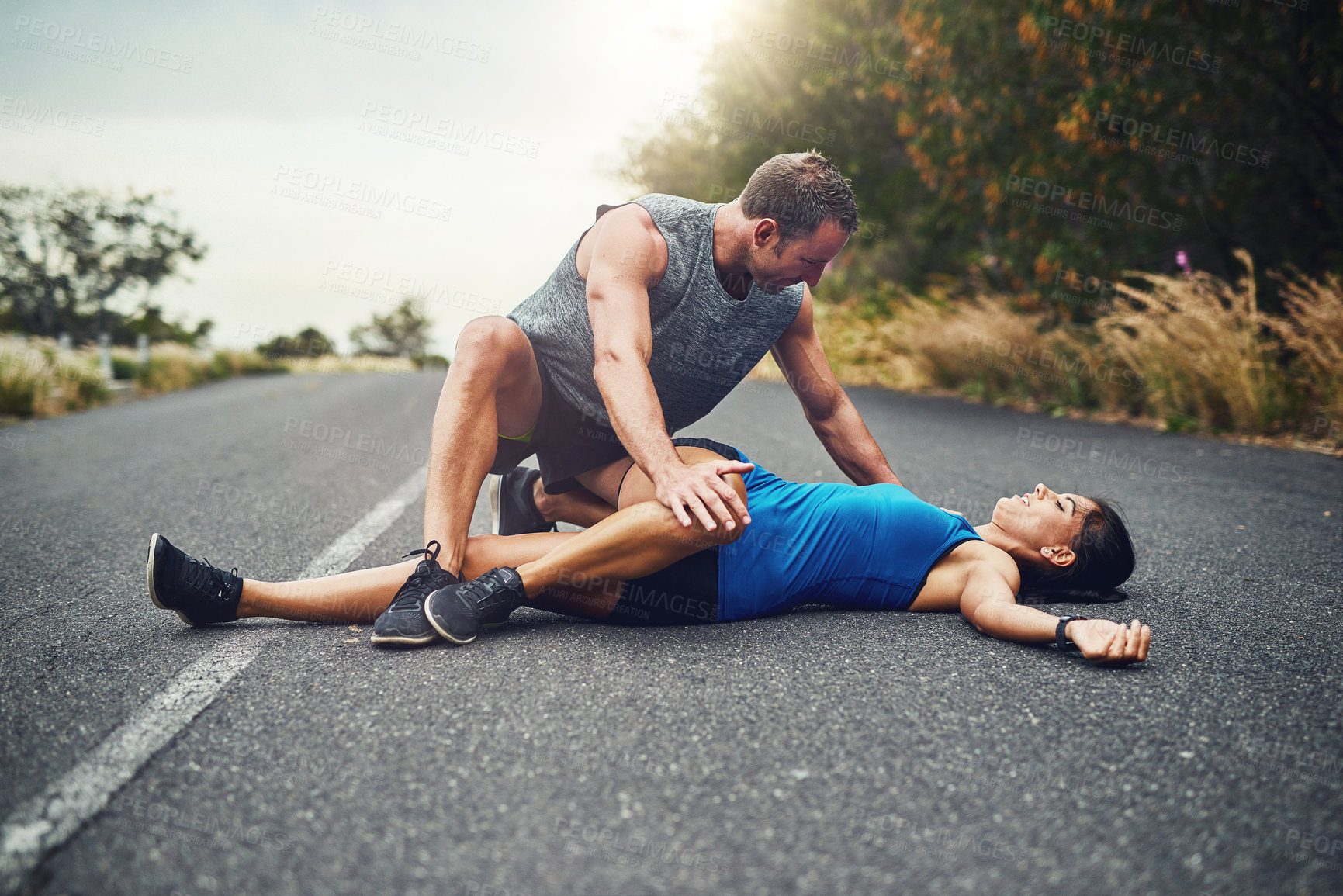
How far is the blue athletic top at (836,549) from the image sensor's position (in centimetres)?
269

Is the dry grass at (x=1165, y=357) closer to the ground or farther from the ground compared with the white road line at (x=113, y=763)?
farther from the ground

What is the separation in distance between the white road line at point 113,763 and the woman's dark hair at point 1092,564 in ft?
8.33

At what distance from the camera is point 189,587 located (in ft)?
8.45

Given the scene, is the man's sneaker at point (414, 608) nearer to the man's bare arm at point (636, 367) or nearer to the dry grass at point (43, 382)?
the man's bare arm at point (636, 367)

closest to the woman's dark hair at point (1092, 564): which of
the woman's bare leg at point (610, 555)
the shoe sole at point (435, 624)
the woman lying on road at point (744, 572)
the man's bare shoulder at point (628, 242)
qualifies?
the woman lying on road at point (744, 572)

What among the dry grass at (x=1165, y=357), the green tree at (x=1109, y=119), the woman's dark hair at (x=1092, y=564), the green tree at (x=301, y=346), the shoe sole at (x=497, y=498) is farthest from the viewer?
the green tree at (x=301, y=346)

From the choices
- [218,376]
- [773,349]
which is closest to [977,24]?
[773,349]

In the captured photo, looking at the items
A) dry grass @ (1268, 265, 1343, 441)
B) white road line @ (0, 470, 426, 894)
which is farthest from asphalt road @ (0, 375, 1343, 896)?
dry grass @ (1268, 265, 1343, 441)

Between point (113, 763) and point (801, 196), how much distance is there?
2.50 m

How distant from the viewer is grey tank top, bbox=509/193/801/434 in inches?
122

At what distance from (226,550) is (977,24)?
9.35m

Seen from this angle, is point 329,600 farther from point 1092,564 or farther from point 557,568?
point 1092,564

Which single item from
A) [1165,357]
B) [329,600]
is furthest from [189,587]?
[1165,357]

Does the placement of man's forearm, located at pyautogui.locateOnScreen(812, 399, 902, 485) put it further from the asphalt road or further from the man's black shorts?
the man's black shorts
